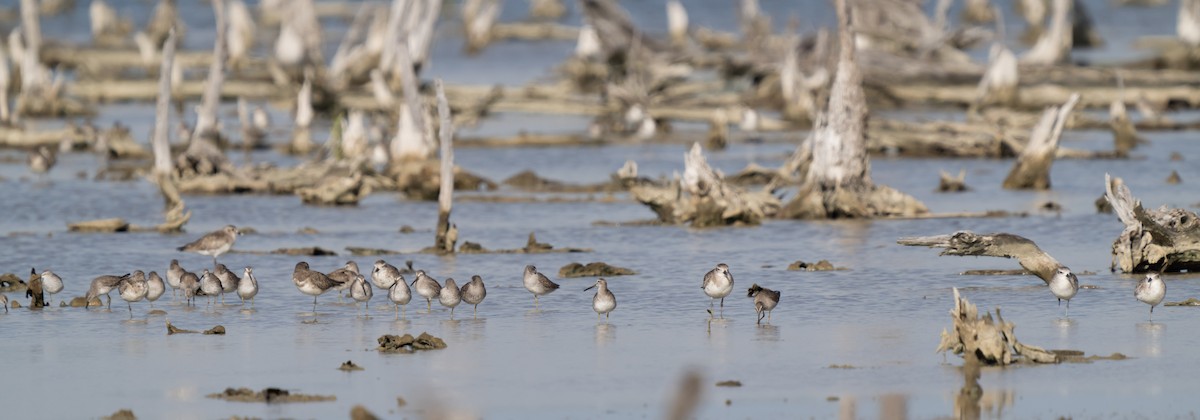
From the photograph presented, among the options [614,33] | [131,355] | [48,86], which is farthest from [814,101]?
[131,355]

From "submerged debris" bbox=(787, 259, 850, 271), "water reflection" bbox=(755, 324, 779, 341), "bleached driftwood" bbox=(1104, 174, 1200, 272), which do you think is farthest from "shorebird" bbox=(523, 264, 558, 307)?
"bleached driftwood" bbox=(1104, 174, 1200, 272)

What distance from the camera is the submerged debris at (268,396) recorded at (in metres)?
12.9

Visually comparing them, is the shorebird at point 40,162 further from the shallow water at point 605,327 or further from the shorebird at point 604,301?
the shorebird at point 604,301

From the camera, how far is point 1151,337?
15156 mm

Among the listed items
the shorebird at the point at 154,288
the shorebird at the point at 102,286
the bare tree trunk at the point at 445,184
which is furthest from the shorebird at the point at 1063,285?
the shorebird at the point at 102,286

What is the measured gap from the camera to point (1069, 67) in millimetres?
42094

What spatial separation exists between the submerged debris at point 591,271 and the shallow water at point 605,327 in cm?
35

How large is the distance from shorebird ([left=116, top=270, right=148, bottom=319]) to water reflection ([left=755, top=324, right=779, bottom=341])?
5.22 meters

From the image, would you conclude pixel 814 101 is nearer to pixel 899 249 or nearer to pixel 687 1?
pixel 899 249

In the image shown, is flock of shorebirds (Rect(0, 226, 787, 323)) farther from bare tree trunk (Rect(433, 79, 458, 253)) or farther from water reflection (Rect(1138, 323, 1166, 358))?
bare tree trunk (Rect(433, 79, 458, 253))

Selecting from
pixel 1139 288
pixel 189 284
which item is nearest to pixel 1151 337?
pixel 1139 288

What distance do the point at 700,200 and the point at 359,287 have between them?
733cm

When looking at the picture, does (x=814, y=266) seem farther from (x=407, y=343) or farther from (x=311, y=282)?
(x=407, y=343)

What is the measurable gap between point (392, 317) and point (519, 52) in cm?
4505
